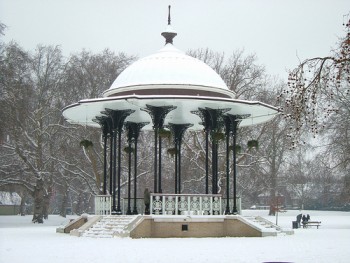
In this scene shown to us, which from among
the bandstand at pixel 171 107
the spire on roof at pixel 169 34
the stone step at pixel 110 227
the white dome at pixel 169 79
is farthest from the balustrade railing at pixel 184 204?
the spire on roof at pixel 169 34

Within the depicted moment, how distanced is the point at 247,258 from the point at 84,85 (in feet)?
137

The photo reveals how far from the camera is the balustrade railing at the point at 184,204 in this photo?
95.9ft

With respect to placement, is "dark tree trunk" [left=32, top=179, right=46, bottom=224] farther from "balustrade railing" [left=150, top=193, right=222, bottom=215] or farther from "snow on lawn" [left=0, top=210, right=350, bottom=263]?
"snow on lawn" [left=0, top=210, right=350, bottom=263]

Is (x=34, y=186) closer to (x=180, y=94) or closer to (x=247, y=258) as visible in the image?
(x=180, y=94)

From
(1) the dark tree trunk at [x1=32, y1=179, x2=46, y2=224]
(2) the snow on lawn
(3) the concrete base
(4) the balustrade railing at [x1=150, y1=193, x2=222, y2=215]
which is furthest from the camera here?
(1) the dark tree trunk at [x1=32, y1=179, x2=46, y2=224]

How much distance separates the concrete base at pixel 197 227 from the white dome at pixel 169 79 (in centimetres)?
668

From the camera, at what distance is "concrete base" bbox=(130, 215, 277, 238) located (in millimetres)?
28219

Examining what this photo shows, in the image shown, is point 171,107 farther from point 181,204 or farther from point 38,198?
point 38,198

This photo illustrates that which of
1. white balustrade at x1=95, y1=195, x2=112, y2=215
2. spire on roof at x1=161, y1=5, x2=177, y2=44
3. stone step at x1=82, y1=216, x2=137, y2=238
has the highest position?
spire on roof at x1=161, y1=5, x2=177, y2=44

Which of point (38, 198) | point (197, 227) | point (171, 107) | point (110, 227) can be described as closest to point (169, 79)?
point (171, 107)

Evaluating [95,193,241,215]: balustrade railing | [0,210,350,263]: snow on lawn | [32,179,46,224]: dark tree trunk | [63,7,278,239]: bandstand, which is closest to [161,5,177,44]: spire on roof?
[63,7,278,239]: bandstand

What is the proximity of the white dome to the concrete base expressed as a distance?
21.9ft

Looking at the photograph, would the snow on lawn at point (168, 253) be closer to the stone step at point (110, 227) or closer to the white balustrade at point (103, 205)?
the stone step at point (110, 227)

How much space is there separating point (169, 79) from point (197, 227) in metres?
7.92
